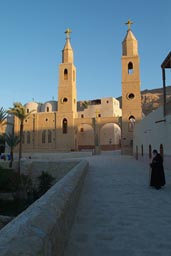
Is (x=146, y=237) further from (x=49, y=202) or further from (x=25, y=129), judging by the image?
(x=25, y=129)

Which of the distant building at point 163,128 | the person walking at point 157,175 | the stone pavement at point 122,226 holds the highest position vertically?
the distant building at point 163,128

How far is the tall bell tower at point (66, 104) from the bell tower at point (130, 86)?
884 cm

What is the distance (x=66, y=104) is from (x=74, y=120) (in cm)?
281

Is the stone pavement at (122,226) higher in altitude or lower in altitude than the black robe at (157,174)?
lower

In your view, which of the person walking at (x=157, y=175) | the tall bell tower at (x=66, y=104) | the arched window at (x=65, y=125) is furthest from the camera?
the arched window at (x=65, y=125)

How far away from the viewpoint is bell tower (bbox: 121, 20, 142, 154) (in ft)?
104

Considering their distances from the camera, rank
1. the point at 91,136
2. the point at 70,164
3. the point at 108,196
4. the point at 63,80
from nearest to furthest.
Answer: the point at 108,196 → the point at 70,164 → the point at 63,80 → the point at 91,136

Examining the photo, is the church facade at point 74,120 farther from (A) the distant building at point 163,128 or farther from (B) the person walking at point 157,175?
(B) the person walking at point 157,175

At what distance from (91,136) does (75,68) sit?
12445 millimetres

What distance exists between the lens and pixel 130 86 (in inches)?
1268

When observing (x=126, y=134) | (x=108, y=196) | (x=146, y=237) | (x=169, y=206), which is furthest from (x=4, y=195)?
(x=126, y=134)

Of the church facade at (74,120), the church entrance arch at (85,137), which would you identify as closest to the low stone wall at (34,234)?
the church facade at (74,120)

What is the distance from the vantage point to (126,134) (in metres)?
31.4

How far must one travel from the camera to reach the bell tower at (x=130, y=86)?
31.8 metres
